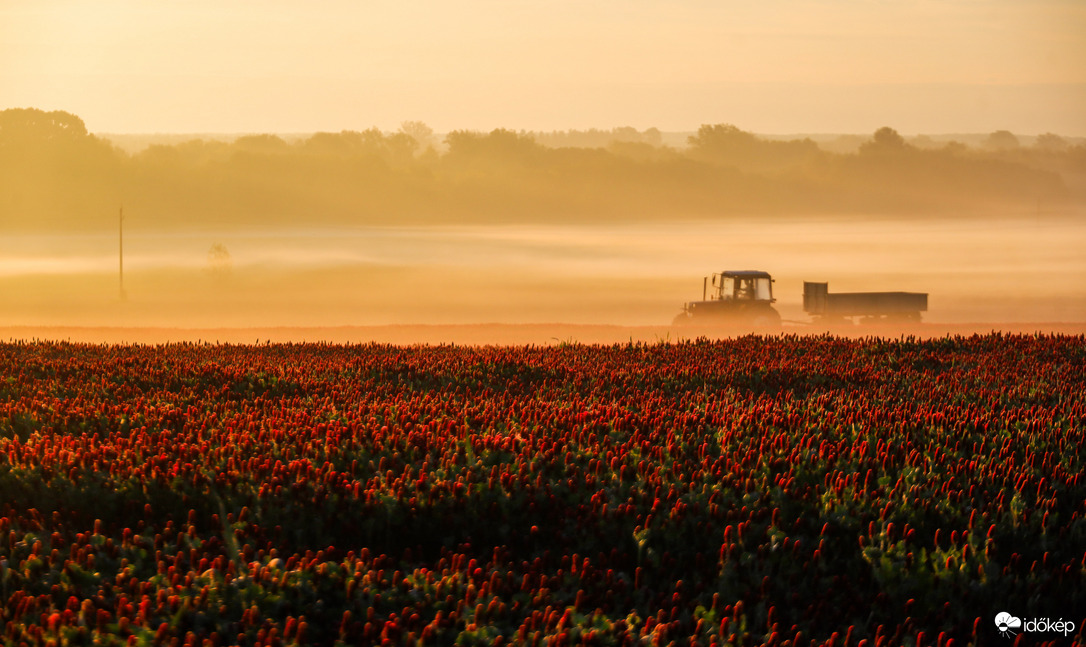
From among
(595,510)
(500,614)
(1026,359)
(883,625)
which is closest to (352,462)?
(595,510)

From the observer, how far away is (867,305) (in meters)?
34.9

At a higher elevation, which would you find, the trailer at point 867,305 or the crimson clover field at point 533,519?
the trailer at point 867,305

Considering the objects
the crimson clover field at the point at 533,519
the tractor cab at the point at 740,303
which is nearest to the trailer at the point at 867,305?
the tractor cab at the point at 740,303

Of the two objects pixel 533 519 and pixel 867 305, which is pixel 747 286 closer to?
pixel 867 305

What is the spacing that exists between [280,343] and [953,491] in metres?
12.6

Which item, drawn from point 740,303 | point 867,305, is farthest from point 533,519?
point 867,305

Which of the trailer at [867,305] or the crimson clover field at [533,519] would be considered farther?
the trailer at [867,305]

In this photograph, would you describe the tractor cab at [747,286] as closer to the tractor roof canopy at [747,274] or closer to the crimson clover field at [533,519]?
the tractor roof canopy at [747,274]

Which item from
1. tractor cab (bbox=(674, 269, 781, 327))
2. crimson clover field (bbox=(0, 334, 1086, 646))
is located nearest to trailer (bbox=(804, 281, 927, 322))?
tractor cab (bbox=(674, 269, 781, 327))

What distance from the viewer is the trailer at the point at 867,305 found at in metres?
34.8

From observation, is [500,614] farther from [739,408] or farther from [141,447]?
[739,408]

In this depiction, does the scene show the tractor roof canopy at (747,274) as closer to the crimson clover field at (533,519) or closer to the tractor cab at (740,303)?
the tractor cab at (740,303)

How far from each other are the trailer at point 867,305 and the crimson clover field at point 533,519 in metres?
23.7

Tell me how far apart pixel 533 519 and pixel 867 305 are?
2966 centimetres
